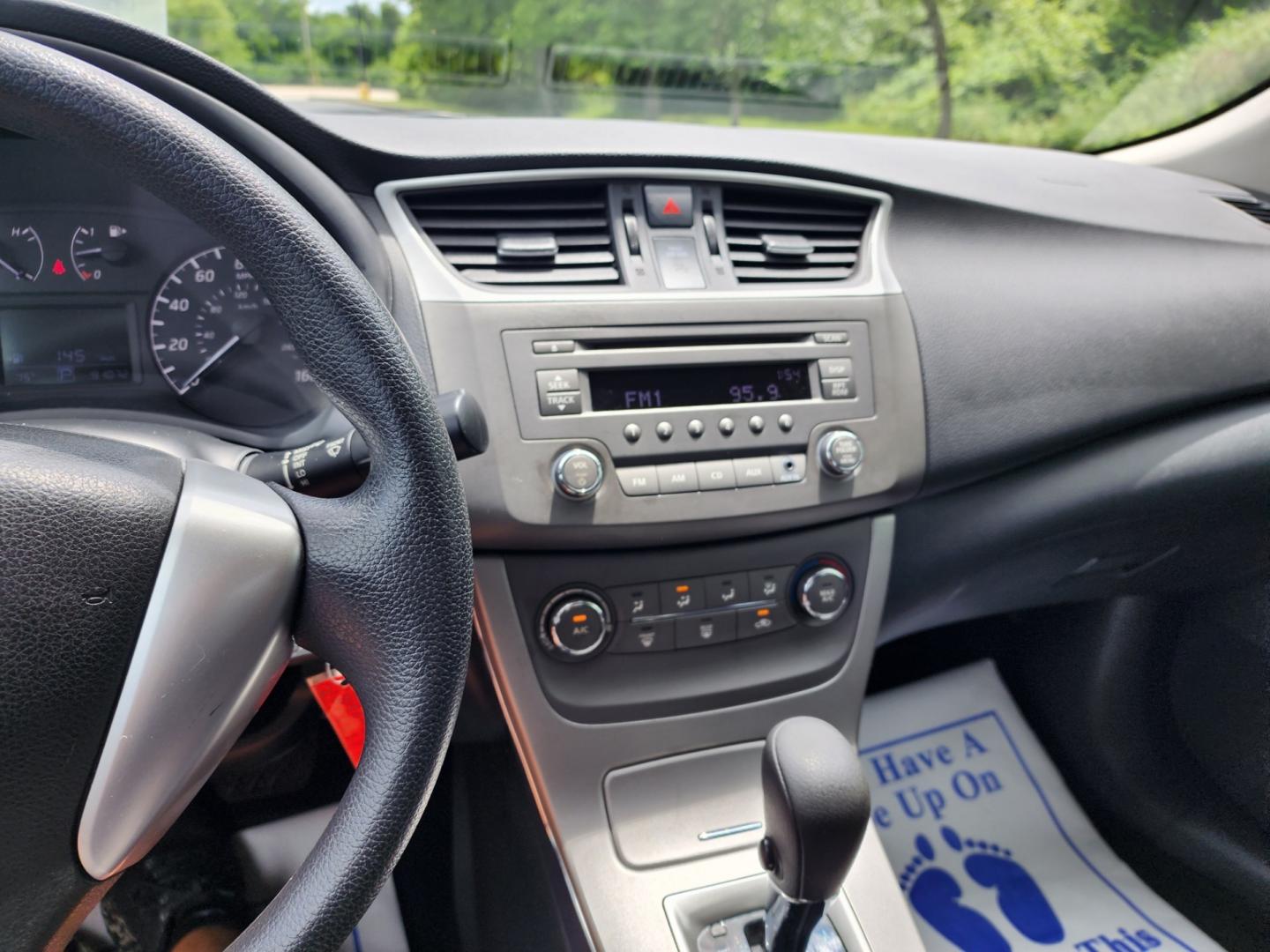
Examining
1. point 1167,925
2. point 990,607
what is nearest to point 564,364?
point 990,607

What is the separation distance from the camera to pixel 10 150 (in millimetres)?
998

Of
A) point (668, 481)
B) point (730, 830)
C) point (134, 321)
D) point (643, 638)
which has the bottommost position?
point (730, 830)

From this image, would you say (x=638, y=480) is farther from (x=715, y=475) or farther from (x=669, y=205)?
(x=669, y=205)

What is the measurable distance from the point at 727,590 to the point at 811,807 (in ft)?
1.16

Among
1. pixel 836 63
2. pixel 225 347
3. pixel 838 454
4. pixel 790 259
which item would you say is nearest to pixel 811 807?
pixel 838 454

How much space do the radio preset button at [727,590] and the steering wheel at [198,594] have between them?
0.53 metres

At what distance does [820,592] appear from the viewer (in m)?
1.20

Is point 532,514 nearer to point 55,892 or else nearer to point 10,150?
point 55,892

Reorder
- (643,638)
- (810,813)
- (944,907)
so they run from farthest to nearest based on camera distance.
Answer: (944,907)
(643,638)
(810,813)

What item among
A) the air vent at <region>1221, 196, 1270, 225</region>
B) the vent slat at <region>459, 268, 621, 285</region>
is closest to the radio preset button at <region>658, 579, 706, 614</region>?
the vent slat at <region>459, 268, 621, 285</region>

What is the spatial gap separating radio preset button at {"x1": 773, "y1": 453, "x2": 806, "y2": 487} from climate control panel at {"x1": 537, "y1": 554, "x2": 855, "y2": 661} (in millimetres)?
119

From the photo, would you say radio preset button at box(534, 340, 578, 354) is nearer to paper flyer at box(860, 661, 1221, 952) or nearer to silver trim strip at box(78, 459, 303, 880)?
silver trim strip at box(78, 459, 303, 880)

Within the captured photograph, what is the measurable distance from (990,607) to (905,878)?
0.47m

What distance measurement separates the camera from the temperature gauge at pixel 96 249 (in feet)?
3.49
